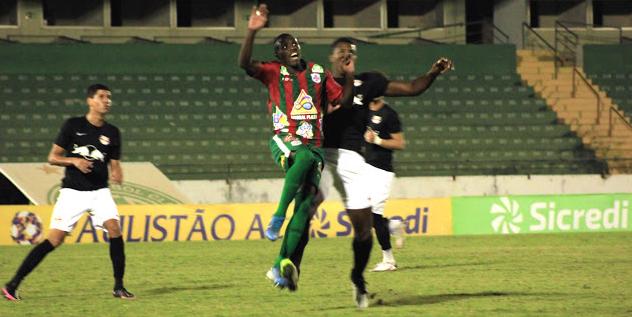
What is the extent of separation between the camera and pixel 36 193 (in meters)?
24.0

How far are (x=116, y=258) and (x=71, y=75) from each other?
20.8m

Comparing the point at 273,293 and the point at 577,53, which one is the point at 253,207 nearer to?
the point at 273,293

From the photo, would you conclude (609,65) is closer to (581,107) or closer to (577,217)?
(581,107)

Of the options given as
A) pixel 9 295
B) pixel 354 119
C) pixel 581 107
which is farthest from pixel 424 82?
pixel 581 107

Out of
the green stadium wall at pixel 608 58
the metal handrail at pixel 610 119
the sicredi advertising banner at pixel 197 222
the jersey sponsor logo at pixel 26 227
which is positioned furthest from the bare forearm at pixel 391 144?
the green stadium wall at pixel 608 58

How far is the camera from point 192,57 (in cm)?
3350

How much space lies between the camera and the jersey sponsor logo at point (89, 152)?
12.1 meters

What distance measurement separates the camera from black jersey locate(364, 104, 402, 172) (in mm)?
15438

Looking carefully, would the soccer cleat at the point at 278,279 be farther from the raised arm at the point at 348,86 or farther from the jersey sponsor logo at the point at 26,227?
the jersey sponsor logo at the point at 26,227

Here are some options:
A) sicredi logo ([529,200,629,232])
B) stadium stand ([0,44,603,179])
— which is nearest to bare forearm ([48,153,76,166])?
sicredi logo ([529,200,629,232])

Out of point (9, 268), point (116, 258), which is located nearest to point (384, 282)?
point (116, 258)

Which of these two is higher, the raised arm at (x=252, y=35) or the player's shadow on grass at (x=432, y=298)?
the raised arm at (x=252, y=35)

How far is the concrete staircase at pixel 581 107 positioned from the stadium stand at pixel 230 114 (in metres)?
0.50

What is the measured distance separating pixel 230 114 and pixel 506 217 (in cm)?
993
